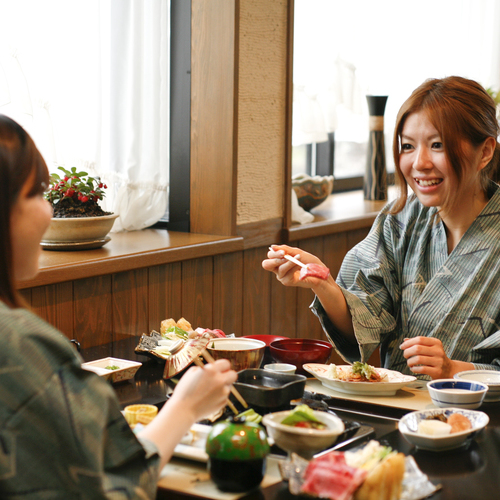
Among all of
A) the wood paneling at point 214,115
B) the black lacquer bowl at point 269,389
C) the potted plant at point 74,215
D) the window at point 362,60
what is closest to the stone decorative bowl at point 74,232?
the potted plant at point 74,215

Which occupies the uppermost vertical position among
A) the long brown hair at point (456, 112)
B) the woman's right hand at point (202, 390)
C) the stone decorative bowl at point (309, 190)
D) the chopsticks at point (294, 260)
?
the long brown hair at point (456, 112)

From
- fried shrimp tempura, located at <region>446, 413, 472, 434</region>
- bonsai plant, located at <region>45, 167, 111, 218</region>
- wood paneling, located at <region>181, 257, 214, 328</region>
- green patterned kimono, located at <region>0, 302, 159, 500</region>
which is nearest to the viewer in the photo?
green patterned kimono, located at <region>0, 302, 159, 500</region>

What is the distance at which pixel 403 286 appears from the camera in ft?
6.66

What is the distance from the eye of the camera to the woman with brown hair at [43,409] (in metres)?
0.87

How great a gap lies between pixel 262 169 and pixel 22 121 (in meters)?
0.94

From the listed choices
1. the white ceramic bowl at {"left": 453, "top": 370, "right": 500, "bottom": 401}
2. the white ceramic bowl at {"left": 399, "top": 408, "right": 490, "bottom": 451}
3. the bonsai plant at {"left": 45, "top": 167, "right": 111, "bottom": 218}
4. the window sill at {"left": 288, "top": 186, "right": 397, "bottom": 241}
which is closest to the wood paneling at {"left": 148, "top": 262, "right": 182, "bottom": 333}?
the bonsai plant at {"left": 45, "top": 167, "right": 111, "bottom": 218}

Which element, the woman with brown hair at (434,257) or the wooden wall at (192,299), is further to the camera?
the wooden wall at (192,299)

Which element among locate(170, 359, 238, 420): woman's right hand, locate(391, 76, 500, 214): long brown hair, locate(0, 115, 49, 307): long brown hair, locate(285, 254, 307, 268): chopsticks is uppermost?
locate(391, 76, 500, 214): long brown hair

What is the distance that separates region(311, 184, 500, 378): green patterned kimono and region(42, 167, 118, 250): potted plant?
2.47 feet

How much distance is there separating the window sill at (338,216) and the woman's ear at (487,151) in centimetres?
70

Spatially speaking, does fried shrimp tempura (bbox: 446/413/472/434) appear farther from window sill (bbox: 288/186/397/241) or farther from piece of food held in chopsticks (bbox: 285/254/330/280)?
window sill (bbox: 288/186/397/241)

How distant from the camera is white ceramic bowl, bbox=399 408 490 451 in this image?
3.89 ft

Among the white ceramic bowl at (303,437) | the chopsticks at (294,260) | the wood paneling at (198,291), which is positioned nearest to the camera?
the white ceramic bowl at (303,437)

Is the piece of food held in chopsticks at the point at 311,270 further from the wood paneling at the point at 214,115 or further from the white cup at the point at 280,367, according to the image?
the wood paneling at the point at 214,115
